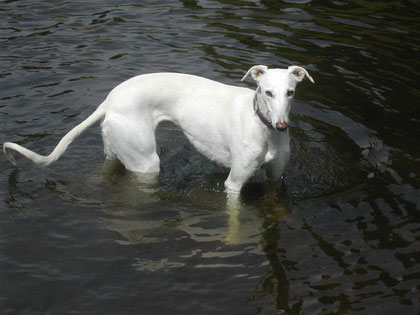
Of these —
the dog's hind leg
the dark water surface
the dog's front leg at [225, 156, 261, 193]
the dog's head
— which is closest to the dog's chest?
the dog's front leg at [225, 156, 261, 193]

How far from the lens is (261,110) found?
7.40 meters

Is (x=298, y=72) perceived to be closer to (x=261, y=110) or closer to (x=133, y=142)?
(x=261, y=110)

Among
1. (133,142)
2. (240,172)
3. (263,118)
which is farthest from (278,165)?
(133,142)

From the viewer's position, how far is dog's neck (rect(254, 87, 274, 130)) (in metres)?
7.32

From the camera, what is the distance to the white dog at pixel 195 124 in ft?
25.0

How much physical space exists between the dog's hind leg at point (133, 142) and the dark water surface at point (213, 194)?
1.44 feet

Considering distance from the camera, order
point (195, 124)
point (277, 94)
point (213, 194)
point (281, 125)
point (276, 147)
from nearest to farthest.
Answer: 1. point (281, 125)
2. point (277, 94)
3. point (276, 147)
4. point (195, 124)
5. point (213, 194)

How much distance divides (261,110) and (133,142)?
1.65 metres

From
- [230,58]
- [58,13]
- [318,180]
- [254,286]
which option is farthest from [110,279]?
[58,13]

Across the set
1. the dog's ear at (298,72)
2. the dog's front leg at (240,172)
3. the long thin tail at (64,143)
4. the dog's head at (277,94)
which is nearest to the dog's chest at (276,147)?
the dog's front leg at (240,172)

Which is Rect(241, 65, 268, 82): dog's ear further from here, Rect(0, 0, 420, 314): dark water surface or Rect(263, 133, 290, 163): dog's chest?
Rect(0, 0, 420, 314): dark water surface

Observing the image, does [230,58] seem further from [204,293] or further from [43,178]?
[204,293]

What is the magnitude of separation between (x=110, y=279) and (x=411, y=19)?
10.5 m

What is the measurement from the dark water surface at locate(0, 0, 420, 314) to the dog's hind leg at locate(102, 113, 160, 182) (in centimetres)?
44
